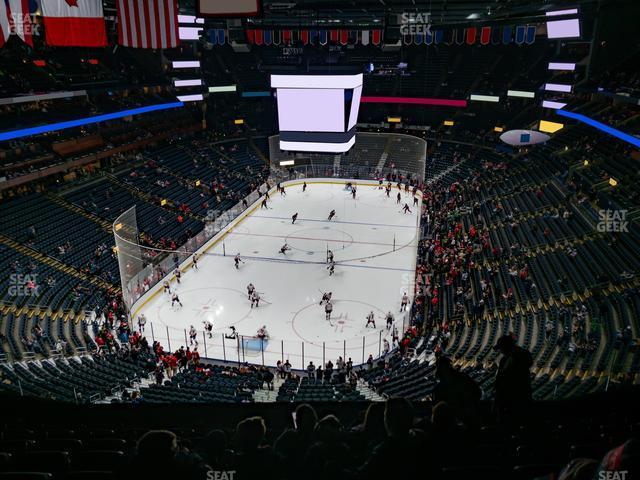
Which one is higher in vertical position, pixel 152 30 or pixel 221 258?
pixel 152 30

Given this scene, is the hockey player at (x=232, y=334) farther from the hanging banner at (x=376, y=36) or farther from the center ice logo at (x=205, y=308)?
the hanging banner at (x=376, y=36)

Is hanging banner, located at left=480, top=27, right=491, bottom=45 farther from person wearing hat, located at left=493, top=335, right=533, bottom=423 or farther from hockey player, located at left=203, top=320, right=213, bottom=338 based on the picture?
person wearing hat, located at left=493, top=335, right=533, bottom=423

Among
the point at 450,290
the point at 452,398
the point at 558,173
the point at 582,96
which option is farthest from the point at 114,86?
the point at 452,398

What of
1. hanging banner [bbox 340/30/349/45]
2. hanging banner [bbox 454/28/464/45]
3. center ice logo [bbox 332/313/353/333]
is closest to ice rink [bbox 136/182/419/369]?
center ice logo [bbox 332/313/353/333]

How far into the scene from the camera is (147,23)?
1434 cm

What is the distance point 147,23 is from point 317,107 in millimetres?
9324

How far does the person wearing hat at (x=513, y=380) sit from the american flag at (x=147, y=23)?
1293 cm

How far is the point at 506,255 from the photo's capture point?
2469 centimetres

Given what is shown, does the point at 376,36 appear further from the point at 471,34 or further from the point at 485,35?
the point at 485,35

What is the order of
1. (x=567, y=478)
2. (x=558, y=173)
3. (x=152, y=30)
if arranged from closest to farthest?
(x=567, y=478)
(x=152, y=30)
(x=558, y=173)

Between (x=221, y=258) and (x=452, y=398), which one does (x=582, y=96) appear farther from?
(x=452, y=398)

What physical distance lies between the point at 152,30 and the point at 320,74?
9.05 metres

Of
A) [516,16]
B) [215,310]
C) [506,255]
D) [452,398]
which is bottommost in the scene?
[215,310]

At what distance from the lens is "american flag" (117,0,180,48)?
14.1 m
